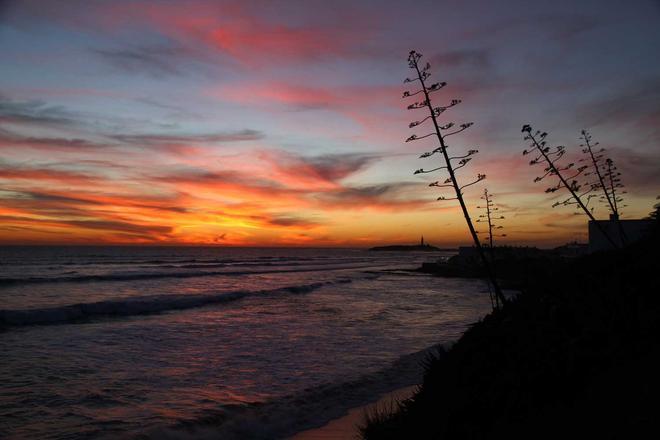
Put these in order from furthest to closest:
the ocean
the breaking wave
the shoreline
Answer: the breaking wave, the ocean, the shoreline

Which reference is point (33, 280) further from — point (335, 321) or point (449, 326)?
point (449, 326)

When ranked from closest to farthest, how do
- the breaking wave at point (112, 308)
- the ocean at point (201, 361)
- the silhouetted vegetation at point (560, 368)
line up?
the silhouetted vegetation at point (560, 368), the ocean at point (201, 361), the breaking wave at point (112, 308)

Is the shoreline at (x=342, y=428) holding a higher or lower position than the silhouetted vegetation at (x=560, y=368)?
lower

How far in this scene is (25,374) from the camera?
1236 cm

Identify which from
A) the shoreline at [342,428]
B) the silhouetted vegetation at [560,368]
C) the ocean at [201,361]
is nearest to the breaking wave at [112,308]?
the ocean at [201,361]

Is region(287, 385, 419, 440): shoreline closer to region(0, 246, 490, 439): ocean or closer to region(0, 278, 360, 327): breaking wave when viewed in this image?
region(0, 246, 490, 439): ocean

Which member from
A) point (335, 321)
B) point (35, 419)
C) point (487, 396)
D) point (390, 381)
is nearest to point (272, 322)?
point (335, 321)

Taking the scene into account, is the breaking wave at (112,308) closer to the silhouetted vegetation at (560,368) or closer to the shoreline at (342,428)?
the shoreline at (342,428)

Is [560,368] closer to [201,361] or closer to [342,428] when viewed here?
[342,428]

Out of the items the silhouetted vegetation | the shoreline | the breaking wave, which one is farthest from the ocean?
the silhouetted vegetation

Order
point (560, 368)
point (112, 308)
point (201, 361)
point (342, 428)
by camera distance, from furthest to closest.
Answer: point (112, 308) < point (201, 361) < point (342, 428) < point (560, 368)

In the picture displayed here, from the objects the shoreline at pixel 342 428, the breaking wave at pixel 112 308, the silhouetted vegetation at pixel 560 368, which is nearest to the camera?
the silhouetted vegetation at pixel 560 368

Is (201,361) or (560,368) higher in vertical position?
(560,368)

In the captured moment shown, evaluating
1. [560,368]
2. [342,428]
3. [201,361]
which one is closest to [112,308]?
[201,361]
